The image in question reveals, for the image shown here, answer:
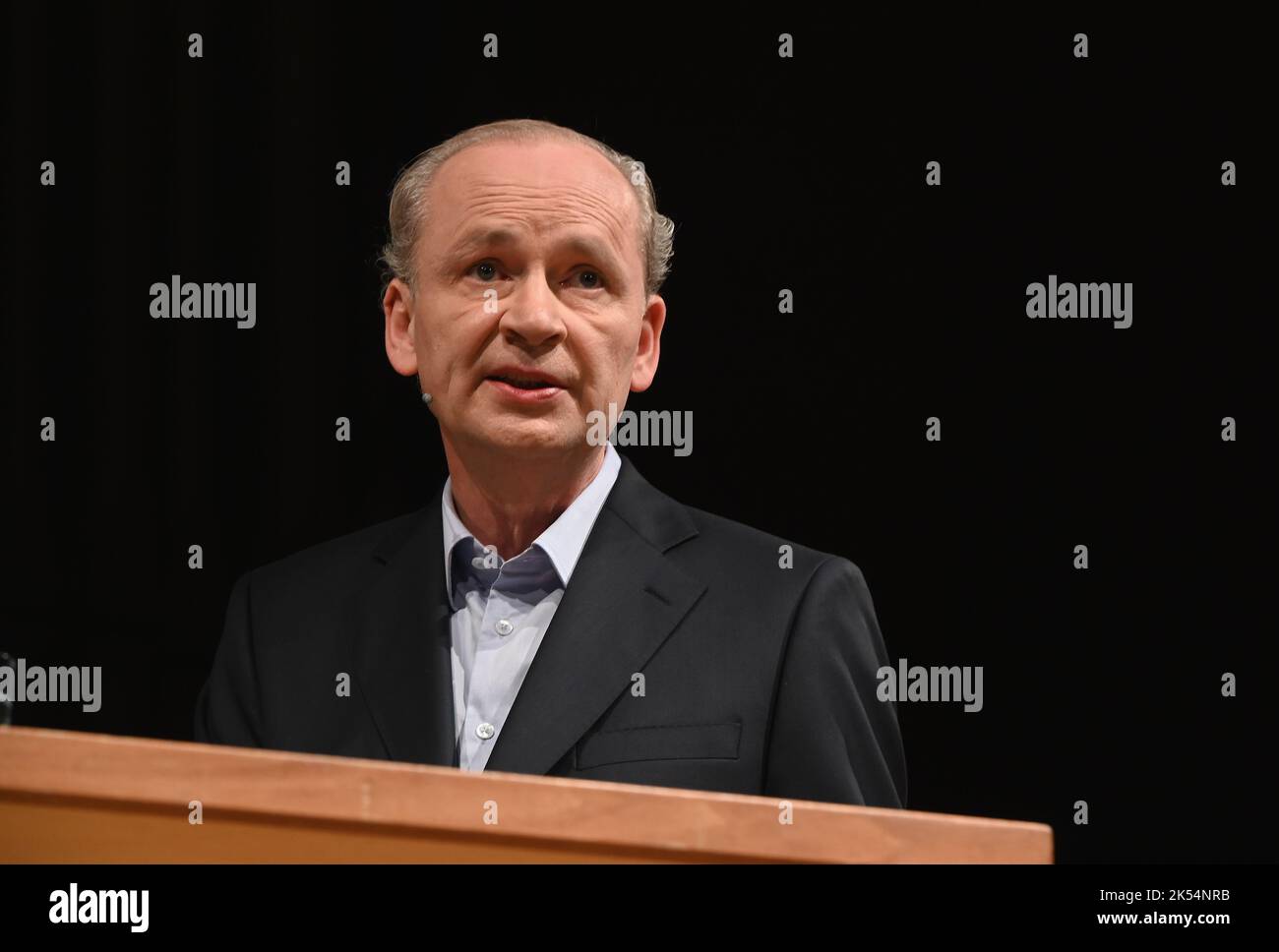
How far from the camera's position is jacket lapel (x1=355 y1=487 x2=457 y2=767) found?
1.95 metres

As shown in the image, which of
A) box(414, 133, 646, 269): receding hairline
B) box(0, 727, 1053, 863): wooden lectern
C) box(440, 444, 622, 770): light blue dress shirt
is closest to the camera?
box(0, 727, 1053, 863): wooden lectern

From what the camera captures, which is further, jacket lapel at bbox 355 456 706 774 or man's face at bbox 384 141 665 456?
man's face at bbox 384 141 665 456

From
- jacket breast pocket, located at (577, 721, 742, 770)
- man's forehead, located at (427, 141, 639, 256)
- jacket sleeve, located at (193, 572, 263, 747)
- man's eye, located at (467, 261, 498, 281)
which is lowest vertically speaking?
jacket breast pocket, located at (577, 721, 742, 770)

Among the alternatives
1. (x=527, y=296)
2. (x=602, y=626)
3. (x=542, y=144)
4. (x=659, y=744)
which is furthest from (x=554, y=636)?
(x=542, y=144)

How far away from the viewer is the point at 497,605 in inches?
81.4

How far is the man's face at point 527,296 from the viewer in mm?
2021

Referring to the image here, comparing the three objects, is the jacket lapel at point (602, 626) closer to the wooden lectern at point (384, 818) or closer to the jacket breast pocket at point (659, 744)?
the jacket breast pocket at point (659, 744)

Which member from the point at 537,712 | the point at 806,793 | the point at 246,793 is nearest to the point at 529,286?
the point at 537,712

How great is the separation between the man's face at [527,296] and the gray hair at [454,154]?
3cm

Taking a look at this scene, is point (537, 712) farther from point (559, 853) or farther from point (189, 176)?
point (189, 176)

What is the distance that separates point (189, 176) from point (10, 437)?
51cm

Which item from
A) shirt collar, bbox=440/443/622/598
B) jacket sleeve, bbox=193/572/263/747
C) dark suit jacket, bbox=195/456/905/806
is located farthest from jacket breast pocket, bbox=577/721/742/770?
jacket sleeve, bbox=193/572/263/747

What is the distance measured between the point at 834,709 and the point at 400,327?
812 mm

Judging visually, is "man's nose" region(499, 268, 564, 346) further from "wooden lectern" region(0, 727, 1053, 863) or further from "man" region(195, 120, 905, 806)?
"wooden lectern" region(0, 727, 1053, 863)
